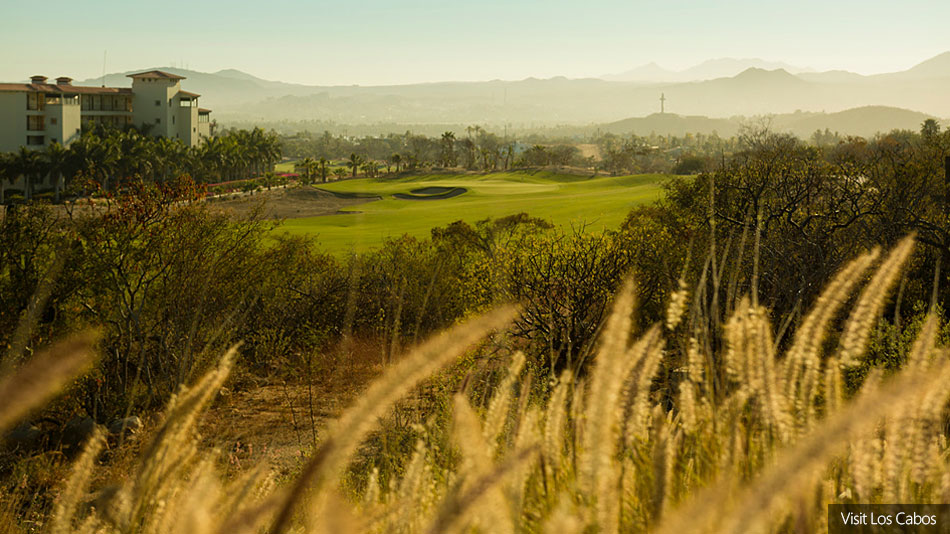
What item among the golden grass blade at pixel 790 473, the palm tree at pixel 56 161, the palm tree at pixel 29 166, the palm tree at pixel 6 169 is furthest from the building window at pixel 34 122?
the golden grass blade at pixel 790 473

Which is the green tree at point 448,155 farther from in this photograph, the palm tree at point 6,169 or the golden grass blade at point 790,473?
the golden grass blade at point 790,473

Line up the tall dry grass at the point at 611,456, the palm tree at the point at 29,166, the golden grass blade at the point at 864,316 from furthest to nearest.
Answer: the palm tree at the point at 29,166 → the golden grass blade at the point at 864,316 → the tall dry grass at the point at 611,456

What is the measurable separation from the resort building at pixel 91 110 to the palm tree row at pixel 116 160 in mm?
2865

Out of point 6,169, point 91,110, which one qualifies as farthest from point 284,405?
point 91,110

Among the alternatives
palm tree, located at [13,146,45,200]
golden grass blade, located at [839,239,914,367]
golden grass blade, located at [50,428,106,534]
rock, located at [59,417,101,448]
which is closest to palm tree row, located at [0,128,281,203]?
palm tree, located at [13,146,45,200]

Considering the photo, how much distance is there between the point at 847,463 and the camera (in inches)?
84.6

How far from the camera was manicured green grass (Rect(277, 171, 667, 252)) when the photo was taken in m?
60.7

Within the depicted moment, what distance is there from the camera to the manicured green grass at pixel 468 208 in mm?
60719

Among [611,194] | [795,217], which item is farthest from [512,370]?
[611,194]

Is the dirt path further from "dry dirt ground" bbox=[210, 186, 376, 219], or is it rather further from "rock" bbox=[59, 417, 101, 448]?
"dry dirt ground" bbox=[210, 186, 376, 219]

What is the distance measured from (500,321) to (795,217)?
2101 centimetres

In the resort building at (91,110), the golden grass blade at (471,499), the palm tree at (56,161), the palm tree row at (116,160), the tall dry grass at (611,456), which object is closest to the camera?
the golden grass blade at (471,499)

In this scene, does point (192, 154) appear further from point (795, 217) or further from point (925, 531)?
point (925, 531)

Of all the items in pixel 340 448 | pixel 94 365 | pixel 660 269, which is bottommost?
pixel 94 365
